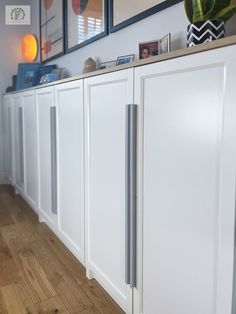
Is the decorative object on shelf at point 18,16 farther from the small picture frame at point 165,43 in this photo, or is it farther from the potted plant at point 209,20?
the potted plant at point 209,20

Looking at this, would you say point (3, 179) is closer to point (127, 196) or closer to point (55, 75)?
point (55, 75)

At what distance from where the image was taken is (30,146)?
267 centimetres

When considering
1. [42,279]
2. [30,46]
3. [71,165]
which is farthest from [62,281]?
[30,46]

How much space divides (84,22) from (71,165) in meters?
1.15

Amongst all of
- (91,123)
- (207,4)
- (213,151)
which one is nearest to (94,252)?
(91,123)

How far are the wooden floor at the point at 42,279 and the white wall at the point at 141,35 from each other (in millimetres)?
1253

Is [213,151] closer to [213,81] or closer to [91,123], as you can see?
[213,81]

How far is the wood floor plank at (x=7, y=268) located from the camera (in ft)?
5.55

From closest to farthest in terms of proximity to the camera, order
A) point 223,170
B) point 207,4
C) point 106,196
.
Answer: point 223,170 < point 207,4 < point 106,196

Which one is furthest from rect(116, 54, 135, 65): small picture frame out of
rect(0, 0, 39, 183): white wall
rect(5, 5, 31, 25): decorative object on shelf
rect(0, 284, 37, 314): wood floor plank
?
rect(0, 0, 39, 183): white wall

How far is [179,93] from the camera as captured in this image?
963mm

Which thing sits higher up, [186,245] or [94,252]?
[186,245]

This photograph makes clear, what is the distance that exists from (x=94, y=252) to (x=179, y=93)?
962 mm

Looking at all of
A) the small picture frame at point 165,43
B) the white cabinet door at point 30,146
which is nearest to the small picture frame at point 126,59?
the small picture frame at point 165,43
